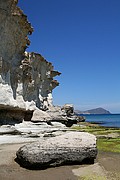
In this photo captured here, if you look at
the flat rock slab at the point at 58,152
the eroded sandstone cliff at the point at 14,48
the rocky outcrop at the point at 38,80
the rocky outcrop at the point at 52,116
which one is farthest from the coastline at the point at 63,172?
the rocky outcrop at the point at 52,116

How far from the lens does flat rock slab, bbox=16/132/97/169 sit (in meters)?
12.5

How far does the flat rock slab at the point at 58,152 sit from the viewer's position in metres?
12.5

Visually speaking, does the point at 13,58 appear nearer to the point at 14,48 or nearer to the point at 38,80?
the point at 14,48

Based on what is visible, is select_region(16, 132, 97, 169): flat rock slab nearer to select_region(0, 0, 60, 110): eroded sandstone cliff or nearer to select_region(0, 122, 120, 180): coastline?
select_region(0, 122, 120, 180): coastline

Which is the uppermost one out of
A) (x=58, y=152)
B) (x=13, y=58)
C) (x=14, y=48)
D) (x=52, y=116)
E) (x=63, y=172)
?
(x=14, y=48)

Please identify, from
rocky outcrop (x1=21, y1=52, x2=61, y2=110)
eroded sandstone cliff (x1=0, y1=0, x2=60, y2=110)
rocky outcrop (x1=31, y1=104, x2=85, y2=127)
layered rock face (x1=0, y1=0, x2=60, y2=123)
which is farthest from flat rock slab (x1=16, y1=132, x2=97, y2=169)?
rocky outcrop (x1=31, y1=104, x2=85, y2=127)

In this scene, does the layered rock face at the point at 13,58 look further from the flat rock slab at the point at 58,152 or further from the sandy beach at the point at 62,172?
the sandy beach at the point at 62,172

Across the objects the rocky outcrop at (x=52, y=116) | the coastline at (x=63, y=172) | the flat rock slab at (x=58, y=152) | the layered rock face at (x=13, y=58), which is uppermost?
A: the layered rock face at (x=13, y=58)

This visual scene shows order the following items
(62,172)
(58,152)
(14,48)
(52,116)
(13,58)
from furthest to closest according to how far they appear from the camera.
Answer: (52,116) < (13,58) < (14,48) < (58,152) < (62,172)

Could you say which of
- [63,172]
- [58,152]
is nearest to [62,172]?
[63,172]

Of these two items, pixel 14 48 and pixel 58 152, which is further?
pixel 14 48

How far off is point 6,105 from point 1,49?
7239mm

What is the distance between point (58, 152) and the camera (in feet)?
42.6

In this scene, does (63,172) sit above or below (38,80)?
below
